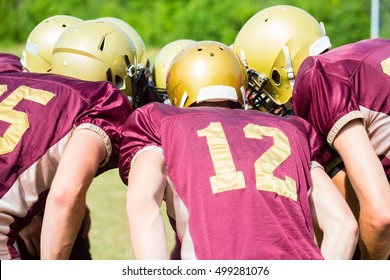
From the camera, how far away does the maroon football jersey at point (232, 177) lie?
2.05 m

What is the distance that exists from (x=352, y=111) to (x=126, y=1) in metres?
15.9

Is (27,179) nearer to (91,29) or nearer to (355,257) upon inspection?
(91,29)

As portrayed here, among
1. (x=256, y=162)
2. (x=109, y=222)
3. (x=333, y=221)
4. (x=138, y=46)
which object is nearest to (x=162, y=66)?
(x=138, y=46)

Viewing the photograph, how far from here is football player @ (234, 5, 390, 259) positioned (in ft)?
7.45

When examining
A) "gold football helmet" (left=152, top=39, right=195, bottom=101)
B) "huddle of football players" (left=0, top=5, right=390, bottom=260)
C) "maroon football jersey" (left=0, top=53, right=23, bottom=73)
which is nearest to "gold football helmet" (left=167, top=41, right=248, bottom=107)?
"huddle of football players" (left=0, top=5, right=390, bottom=260)

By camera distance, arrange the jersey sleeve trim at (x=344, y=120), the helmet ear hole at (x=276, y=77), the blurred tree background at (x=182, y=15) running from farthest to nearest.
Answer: the blurred tree background at (x=182, y=15), the helmet ear hole at (x=276, y=77), the jersey sleeve trim at (x=344, y=120)

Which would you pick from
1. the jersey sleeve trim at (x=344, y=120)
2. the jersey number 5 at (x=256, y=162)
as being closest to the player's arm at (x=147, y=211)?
the jersey number 5 at (x=256, y=162)

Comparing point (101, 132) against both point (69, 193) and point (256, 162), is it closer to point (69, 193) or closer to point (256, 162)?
point (69, 193)

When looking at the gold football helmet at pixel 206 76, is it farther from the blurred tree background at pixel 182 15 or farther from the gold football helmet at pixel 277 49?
the blurred tree background at pixel 182 15

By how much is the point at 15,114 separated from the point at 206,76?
660 millimetres

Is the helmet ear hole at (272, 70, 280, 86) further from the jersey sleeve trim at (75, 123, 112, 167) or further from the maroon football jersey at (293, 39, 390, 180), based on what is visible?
the jersey sleeve trim at (75, 123, 112, 167)

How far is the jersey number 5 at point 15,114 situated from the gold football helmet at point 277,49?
86cm

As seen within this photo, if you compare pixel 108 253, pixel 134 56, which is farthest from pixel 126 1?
pixel 134 56

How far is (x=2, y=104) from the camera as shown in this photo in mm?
2477
